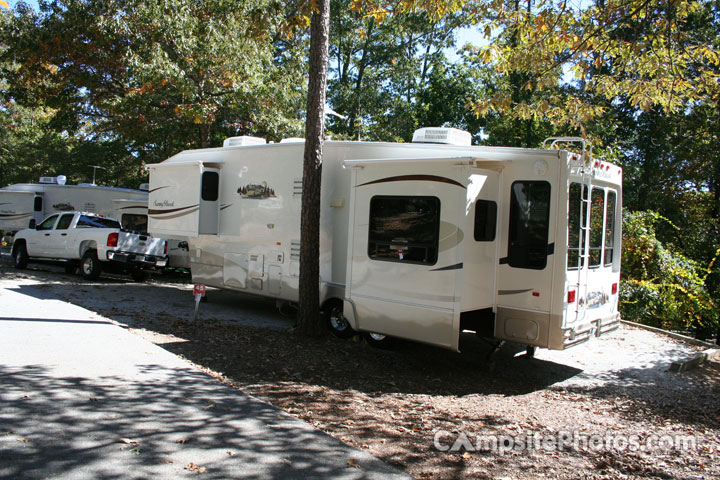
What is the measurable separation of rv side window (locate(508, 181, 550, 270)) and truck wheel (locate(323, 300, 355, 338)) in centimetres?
281

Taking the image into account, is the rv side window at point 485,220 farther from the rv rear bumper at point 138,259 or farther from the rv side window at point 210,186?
the rv rear bumper at point 138,259

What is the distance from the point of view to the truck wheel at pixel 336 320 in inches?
345

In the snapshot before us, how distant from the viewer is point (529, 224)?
279 inches

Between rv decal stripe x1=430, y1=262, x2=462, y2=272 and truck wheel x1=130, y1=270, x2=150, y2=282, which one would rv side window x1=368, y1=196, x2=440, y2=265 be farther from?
truck wheel x1=130, y1=270, x2=150, y2=282

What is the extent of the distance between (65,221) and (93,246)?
1670 millimetres

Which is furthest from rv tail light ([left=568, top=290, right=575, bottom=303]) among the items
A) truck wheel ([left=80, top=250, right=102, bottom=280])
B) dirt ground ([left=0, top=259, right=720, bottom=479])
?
truck wheel ([left=80, top=250, right=102, bottom=280])

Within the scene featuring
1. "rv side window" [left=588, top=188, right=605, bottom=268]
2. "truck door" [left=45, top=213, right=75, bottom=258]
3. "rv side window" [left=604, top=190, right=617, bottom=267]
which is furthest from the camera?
"truck door" [left=45, top=213, right=75, bottom=258]

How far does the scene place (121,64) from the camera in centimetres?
1638

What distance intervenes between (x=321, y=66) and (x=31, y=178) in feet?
125

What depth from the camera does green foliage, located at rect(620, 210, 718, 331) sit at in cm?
1162

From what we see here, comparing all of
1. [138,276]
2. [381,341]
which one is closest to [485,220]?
[381,341]

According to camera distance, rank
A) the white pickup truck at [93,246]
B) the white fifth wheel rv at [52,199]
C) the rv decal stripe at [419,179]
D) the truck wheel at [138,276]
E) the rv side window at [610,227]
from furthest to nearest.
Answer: the white fifth wheel rv at [52,199] → the truck wheel at [138,276] → the white pickup truck at [93,246] → the rv side window at [610,227] → the rv decal stripe at [419,179]

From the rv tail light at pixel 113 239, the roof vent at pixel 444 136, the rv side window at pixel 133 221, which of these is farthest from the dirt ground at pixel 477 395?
the rv side window at pixel 133 221

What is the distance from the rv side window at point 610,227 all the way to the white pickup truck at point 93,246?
406 inches
